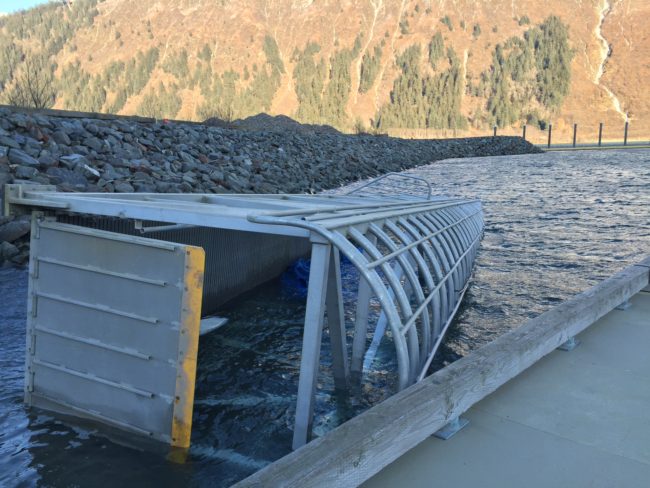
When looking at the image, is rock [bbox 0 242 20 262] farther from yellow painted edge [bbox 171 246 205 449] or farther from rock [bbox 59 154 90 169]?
yellow painted edge [bbox 171 246 205 449]

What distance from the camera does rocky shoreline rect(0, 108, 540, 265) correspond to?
451 inches

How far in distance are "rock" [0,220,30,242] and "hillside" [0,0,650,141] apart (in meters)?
84.2

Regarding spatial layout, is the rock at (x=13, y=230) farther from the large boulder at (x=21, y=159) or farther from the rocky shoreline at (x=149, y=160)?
the large boulder at (x=21, y=159)

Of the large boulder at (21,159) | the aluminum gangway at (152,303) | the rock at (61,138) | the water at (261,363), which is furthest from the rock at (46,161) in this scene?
the aluminum gangway at (152,303)

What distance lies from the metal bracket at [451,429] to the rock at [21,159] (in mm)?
10541

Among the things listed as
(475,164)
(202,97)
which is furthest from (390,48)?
(475,164)

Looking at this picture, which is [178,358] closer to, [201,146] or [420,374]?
[420,374]

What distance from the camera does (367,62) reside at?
4181 inches

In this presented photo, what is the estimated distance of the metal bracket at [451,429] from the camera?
11.6 ft

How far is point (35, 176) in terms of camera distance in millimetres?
11055

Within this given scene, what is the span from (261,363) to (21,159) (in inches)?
284

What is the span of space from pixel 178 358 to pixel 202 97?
10373cm

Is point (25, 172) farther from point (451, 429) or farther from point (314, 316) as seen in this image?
point (451, 429)

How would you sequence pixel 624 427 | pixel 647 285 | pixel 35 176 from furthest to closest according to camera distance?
pixel 35 176 < pixel 647 285 < pixel 624 427
